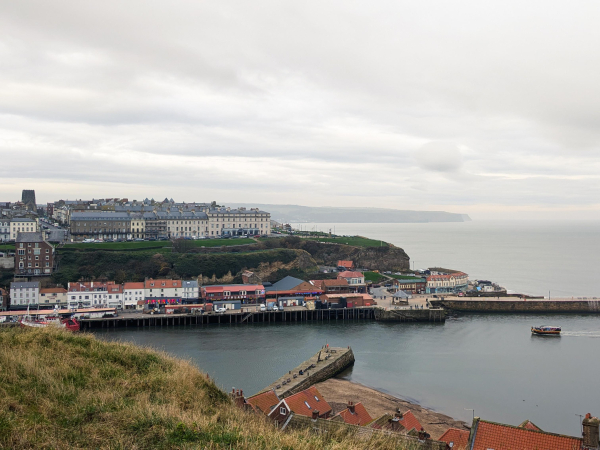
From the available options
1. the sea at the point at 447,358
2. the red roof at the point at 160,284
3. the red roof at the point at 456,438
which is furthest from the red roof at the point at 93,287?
the red roof at the point at 456,438

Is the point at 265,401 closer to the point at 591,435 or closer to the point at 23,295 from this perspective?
the point at 591,435

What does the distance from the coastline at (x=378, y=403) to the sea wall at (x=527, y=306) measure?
77.4 ft

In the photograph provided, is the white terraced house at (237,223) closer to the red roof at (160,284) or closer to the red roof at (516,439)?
the red roof at (160,284)

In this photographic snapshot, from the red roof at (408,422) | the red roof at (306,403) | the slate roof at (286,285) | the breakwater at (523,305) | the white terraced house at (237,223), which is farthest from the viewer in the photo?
the white terraced house at (237,223)

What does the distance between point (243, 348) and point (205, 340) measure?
12.0ft

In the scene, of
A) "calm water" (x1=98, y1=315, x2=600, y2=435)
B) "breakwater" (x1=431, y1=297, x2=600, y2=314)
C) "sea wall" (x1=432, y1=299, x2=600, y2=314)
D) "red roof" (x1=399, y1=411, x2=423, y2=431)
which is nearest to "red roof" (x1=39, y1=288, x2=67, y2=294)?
"calm water" (x1=98, y1=315, x2=600, y2=435)

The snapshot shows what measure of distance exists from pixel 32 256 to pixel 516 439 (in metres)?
45.3

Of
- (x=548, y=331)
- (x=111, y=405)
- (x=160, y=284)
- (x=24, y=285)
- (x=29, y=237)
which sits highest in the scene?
(x=29, y=237)

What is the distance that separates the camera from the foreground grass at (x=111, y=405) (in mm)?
5418

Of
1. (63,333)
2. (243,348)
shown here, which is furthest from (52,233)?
(63,333)

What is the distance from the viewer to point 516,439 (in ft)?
33.7

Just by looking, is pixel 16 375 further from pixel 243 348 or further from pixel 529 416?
pixel 243 348

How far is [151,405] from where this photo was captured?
664cm

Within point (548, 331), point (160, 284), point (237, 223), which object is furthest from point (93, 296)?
point (237, 223)
